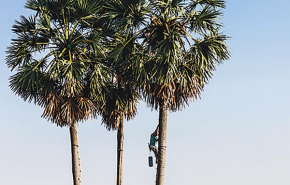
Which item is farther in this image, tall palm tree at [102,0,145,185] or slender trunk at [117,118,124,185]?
slender trunk at [117,118,124,185]

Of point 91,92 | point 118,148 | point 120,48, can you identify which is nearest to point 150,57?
point 120,48

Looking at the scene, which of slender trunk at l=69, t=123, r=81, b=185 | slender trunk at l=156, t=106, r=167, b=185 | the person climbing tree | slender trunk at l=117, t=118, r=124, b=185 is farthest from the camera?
slender trunk at l=117, t=118, r=124, b=185

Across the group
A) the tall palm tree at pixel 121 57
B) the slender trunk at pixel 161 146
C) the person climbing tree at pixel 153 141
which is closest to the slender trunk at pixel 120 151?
the tall palm tree at pixel 121 57

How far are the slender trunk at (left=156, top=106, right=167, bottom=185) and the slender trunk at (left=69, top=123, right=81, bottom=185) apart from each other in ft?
15.2

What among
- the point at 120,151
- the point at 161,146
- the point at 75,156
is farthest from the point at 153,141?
the point at 75,156

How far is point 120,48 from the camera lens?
28.5 metres

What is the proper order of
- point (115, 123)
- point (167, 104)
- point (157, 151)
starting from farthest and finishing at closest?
1. point (115, 123)
2. point (157, 151)
3. point (167, 104)

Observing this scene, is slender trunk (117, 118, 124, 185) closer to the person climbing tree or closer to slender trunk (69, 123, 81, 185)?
slender trunk (69, 123, 81, 185)

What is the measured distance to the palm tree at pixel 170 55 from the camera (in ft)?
88.8

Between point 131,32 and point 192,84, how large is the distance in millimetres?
3496

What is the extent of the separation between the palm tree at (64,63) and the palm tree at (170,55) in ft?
7.49

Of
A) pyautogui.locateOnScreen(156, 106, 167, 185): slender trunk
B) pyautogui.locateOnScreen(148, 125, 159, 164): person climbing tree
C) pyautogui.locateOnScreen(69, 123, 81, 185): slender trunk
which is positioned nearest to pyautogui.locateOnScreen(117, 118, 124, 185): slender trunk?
pyautogui.locateOnScreen(69, 123, 81, 185): slender trunk

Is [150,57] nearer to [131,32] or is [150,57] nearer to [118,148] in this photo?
[131,32]

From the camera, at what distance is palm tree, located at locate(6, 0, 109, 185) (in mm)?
29422
